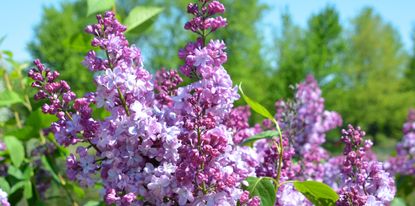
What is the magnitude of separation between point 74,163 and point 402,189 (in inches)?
125

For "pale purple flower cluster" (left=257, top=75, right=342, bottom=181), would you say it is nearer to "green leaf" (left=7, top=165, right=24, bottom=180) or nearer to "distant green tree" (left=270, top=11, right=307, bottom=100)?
"green leaf" (left=7, top=165, right=24, bottom=180)

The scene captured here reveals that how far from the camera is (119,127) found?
149 cm

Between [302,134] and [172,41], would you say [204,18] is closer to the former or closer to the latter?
[302,134]

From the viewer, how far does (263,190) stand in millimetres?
1633

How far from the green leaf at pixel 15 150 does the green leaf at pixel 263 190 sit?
1.28 metres

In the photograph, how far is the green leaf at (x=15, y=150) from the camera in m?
2.58

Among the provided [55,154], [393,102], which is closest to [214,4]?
[55,154]

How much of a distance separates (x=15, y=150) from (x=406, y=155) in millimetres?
3250

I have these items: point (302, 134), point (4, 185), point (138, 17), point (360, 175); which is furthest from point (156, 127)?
point (302, 134)

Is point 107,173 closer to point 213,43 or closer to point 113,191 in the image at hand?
point 113,191

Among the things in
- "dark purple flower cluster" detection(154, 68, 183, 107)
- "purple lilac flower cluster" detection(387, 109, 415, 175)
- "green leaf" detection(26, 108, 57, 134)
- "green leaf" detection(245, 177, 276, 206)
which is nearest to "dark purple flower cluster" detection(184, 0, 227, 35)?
"dark purple flower cluster" detection(154, 68, 183, 107)

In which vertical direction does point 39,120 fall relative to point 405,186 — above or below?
below

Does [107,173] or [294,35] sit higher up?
[294,35]

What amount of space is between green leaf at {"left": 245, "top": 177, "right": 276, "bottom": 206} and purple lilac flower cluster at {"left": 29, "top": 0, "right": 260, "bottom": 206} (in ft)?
0.16
